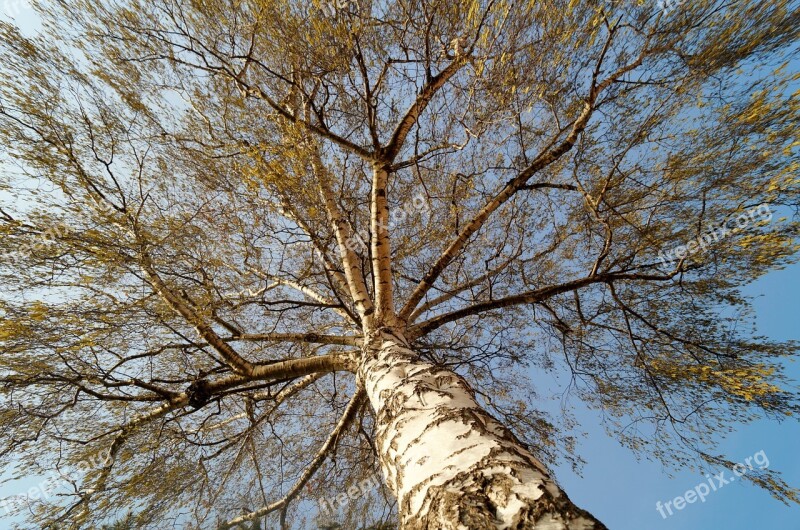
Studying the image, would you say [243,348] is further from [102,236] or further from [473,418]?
[473,418]

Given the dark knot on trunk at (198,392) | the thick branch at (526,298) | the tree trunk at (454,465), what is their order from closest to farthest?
1. the tree trunk at (454,465)
2. the dark knot on trunk at (198,392)
3. the thick branch at (526,298)

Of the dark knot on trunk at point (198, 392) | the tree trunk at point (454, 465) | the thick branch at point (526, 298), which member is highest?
the thick branch at point (526, 298)

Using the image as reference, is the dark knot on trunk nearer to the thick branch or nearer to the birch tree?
the birch tree

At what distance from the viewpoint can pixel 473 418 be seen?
1.37 m

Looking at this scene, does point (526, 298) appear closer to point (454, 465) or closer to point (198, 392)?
point (454, 465)

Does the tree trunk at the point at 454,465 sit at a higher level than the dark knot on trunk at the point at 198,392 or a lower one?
lower

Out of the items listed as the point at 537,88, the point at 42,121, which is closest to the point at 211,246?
the point at 42,121

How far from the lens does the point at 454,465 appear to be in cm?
113

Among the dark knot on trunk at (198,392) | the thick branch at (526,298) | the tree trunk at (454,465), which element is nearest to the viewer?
the tree trunk at (454,465)

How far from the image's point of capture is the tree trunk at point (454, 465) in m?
0.89

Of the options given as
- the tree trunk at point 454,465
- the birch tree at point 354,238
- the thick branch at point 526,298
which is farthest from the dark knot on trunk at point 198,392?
the thick branch at point 526,298

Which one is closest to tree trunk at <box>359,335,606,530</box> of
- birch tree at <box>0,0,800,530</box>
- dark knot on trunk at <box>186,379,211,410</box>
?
birch tree at <box>0,0,800,530</box>

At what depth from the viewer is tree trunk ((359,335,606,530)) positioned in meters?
0.89

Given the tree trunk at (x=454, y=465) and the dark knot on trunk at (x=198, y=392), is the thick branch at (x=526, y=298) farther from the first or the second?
the dark knot on trunk at (x=198, y=392)
